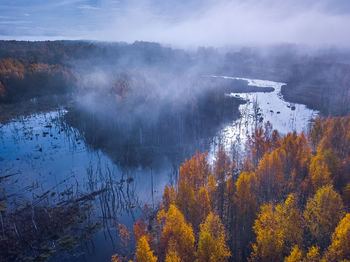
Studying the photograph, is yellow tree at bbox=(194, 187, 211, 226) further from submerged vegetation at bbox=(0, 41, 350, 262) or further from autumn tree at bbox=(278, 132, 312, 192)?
autumn tree at bbox=(278, 132, 312, 192)

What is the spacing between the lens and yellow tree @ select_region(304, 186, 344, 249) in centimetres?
1705

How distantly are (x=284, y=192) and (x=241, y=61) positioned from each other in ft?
461

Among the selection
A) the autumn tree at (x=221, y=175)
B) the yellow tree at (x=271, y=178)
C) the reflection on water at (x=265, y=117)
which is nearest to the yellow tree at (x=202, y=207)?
the autumn tree at (x=221, y=175)

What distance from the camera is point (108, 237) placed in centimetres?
1962

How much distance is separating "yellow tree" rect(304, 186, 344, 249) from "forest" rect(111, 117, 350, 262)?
0.06 m

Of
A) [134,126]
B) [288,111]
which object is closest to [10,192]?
[134,126]

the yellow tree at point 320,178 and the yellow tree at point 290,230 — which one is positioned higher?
the yellow tree at point 320,178

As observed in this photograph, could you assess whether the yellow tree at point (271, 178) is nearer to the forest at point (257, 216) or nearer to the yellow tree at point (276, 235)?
the forest at point (257, 216)

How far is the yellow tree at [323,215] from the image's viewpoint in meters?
17.0

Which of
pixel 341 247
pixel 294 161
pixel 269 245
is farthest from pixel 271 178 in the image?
pixel 269 245

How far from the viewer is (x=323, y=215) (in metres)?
17.4

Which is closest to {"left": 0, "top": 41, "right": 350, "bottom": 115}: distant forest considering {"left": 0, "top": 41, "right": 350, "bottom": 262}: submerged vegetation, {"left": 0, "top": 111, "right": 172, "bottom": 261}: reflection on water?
{"left": 0, "top": 41, "right": 350, "bottom": 262}: submerged vegetation

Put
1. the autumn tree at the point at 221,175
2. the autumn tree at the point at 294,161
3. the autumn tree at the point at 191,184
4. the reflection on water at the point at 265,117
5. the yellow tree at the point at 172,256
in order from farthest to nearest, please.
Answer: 1. the reflection on water at the point at 265,117
2. the autumn tree at the point at 294,161
3. the autumn tree at the point at 221,175
4. the autumn tree at the point at 191,184
5. the yellow tree at the point at 172,256

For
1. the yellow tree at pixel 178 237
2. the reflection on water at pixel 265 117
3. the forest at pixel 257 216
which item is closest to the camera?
the forest at pixel 257 216
